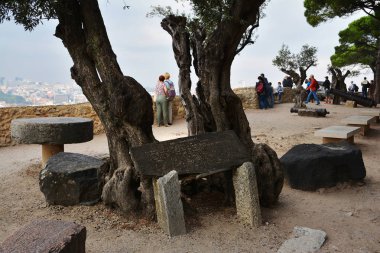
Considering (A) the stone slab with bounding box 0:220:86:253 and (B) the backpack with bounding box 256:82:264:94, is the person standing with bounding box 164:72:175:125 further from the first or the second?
(A) the stone slab with bounding box 0:220:86:253

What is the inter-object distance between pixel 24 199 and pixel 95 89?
2041mm

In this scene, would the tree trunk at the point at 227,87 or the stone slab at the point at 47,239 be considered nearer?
the stone slab at the point at 47,239

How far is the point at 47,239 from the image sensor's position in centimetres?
284

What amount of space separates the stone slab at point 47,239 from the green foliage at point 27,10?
2757 mm

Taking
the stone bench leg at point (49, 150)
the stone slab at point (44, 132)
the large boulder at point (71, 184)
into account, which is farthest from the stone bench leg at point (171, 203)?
the stone bench leg at point (49, 150)

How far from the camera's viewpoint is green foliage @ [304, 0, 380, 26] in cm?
1607

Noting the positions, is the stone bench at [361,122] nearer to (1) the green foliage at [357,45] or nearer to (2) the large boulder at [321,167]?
(2) the large boulder at [321,167]

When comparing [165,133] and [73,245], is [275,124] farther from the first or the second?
[73,245]

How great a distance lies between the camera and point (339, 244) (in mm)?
4016

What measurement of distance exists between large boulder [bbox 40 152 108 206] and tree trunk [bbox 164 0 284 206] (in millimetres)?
1821

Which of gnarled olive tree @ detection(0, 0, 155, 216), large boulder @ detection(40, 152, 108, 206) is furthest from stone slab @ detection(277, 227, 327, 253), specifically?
large boulder @ detection(40, 152, 108, 206)

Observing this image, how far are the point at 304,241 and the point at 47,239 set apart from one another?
2.64 meters

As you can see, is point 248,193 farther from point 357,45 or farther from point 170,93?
point 357,45

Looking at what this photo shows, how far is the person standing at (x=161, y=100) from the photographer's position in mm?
12391
